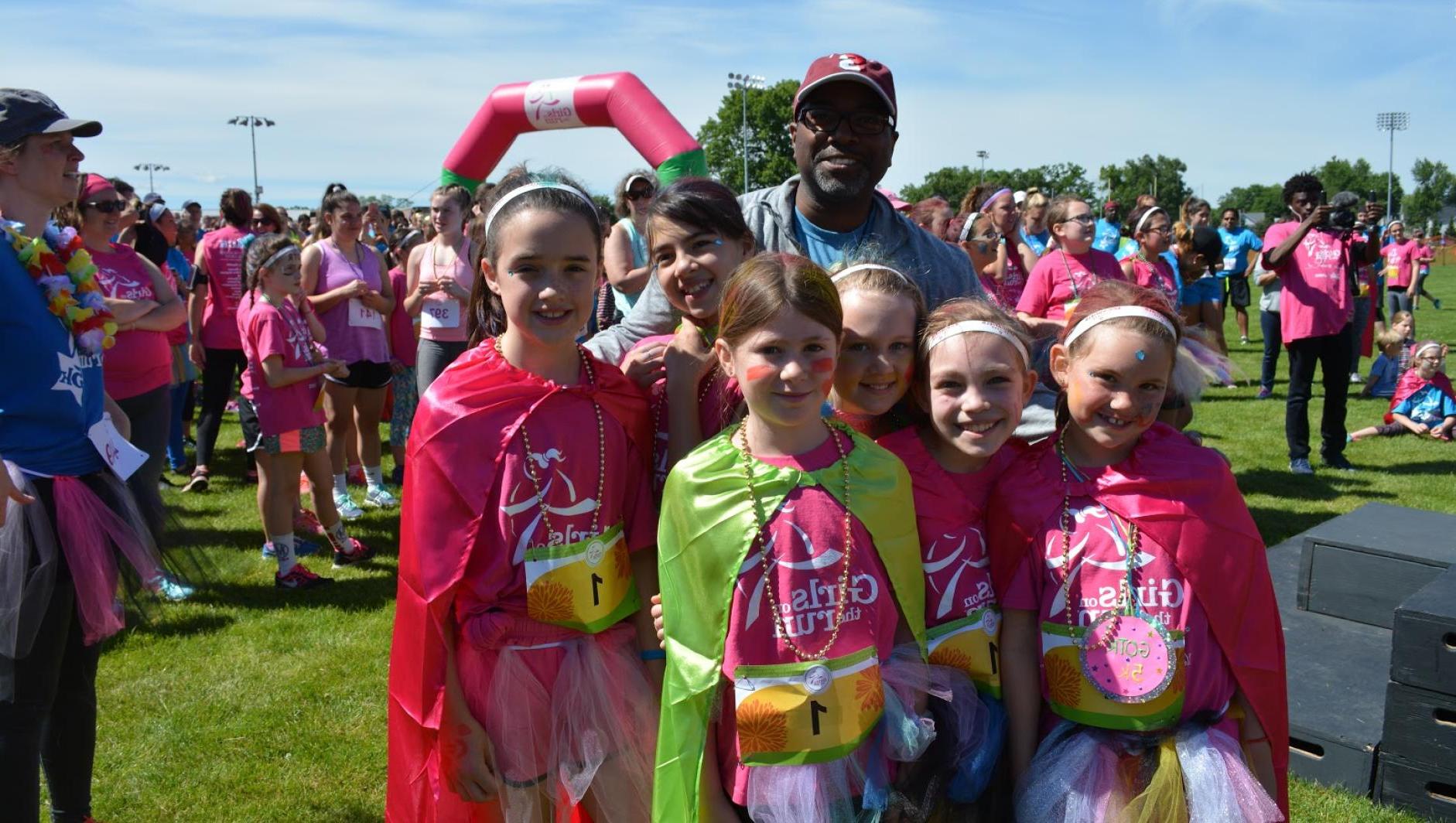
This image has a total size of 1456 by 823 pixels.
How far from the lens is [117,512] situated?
3.15 meters

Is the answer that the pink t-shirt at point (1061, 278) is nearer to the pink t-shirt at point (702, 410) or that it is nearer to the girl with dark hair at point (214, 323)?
the pink t-shirt at point (702, 410)

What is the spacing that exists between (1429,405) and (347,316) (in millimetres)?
10432

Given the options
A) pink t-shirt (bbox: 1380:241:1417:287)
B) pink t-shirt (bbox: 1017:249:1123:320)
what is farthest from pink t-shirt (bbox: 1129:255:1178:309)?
pink t-shirt (bbox: 1380:241:1417:287)

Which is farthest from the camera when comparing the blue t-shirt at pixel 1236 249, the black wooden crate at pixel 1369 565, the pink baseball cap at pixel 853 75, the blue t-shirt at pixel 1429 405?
the blue t-shirt at pixel 1236 249

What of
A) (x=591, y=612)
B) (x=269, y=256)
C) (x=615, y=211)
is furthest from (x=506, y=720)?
(x=615, y=211)

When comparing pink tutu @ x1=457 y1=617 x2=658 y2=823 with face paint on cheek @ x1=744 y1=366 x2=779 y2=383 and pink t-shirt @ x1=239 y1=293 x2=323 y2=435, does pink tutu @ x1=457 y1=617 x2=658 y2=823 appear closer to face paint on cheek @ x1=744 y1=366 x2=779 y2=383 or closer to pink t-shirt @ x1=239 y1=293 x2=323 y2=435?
face paint on cheek @ x1=744 y1=366 x2=779 y2=383

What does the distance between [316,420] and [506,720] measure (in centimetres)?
422

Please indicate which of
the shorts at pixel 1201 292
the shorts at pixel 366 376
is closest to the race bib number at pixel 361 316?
the shorts at pixel 366 376

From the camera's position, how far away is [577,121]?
1033 centimetres

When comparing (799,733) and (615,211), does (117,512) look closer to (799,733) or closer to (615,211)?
(799,733)

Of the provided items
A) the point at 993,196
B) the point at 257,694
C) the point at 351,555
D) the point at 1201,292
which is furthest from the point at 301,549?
the point at 1201,292

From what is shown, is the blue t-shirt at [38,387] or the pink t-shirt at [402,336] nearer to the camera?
the blue t-shirt at [38,387]

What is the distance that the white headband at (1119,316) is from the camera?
2.36m

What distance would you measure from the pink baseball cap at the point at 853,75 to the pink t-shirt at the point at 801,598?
1248mm
